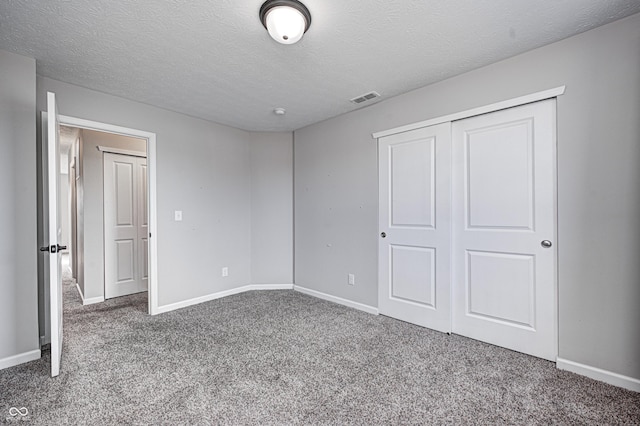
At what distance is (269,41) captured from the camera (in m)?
2.08

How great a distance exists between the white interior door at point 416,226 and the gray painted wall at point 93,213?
3.60 meters

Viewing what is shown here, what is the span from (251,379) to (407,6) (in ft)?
8.39

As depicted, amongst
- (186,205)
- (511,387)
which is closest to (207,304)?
(186,205)

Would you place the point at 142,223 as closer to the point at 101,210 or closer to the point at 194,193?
the point at 101,210

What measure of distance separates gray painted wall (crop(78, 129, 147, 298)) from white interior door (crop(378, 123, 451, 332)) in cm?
360

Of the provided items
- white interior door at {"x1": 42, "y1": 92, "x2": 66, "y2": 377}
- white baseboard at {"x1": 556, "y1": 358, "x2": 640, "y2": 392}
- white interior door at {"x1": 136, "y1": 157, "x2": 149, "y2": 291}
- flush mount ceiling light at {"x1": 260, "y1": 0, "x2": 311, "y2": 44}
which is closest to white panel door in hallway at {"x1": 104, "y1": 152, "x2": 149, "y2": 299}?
white interior door at {"x1": 136, "y1": 157, "x2": 149, "y2": 291}

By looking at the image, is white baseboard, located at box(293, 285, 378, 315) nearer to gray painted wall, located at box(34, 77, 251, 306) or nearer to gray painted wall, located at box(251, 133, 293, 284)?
gray painted wall, located at box(251, 133, 293, 284)

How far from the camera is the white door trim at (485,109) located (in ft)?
7.11

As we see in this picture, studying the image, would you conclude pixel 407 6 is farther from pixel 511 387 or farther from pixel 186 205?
pixel 186 205

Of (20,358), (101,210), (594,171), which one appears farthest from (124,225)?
(594,171)

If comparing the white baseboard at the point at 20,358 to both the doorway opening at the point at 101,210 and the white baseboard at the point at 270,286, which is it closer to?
the doorway opening at the point at 101,210

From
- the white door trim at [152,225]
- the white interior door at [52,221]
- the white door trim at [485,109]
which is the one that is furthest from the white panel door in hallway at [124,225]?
the white door trim at [485,109]

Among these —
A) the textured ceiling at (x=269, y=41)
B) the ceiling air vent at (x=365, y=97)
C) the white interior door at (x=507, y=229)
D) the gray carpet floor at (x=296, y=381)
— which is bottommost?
the gray carpet floor at (x=296, y=381)

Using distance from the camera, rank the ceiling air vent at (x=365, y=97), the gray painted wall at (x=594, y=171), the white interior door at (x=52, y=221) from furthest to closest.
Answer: the ceiling air vent at (x=365, y=97)
the white interior door at (x=52, y=221)
the gray painted wall at (x=594, y=171)
